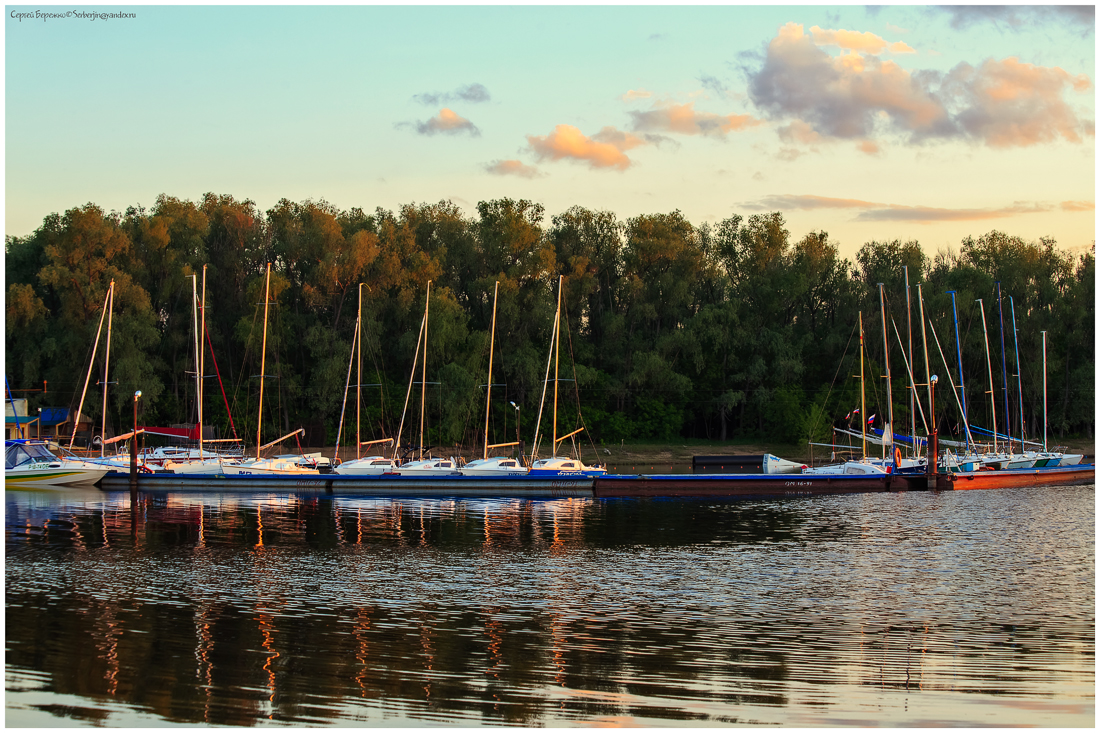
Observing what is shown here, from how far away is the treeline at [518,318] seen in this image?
7394cm

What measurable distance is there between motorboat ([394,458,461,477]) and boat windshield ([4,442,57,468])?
64.7ft

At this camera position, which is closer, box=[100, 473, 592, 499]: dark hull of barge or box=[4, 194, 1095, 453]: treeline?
box=[100, 473, 592, 499]: dark hull of barge

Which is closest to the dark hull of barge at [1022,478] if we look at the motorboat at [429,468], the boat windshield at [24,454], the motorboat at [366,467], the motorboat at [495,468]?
the motorboat at [495,468]

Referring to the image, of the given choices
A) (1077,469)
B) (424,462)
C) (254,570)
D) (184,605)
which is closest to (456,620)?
(184,605)

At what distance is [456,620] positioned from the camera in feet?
71.6

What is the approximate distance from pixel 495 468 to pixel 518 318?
24.2m

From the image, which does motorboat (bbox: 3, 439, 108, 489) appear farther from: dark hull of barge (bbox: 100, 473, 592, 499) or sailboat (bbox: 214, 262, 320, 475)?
sailboat (bbox: 214, 262, 320, 475)

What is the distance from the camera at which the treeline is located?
73.9 m

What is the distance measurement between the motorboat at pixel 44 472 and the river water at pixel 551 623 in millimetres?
16217

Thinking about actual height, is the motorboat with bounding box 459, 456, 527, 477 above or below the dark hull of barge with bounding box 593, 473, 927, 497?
above

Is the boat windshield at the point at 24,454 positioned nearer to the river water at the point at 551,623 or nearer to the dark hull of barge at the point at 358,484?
the dark hull of barge at the point at 358,484

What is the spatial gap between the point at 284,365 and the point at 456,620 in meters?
57.5

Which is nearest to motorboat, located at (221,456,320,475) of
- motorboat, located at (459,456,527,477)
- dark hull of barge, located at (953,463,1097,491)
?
motorboat, located at (459,456,527,477)

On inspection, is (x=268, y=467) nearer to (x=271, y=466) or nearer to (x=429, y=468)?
(x=271, y=466)
